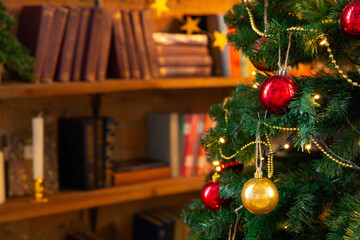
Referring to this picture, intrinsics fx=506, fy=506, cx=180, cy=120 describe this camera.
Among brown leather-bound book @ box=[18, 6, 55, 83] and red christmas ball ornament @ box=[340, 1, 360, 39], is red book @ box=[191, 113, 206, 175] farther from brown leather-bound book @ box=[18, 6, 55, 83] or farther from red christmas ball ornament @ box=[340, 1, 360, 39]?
red christmas ball ornament @ box=[340, 1, 360, 39]

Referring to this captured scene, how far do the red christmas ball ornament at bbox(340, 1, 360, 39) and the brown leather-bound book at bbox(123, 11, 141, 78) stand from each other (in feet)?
3.46

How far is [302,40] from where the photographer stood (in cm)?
79

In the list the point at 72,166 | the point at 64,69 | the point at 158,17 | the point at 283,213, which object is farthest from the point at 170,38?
the point at 283,213

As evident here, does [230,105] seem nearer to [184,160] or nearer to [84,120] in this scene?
[84,120]

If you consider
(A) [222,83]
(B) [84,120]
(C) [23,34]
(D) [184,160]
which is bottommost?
(D) [184,160]

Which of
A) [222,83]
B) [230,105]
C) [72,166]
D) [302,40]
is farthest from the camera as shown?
[222,83]

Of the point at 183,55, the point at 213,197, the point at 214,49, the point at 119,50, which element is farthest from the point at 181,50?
the point at 213,197

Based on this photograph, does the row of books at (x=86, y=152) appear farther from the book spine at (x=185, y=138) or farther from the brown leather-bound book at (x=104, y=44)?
the book spine at (x=185, y=138)

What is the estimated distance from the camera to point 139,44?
1.71 meters

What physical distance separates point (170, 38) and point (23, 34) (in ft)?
1.65

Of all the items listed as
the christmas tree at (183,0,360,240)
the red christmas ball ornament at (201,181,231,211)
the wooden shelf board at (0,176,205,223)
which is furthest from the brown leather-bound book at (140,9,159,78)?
the red christmas ball ornament at (201,181,231,211)

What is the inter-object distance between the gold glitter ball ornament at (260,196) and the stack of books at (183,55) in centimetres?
104

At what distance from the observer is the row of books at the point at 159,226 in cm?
184

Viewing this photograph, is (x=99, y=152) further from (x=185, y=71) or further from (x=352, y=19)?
(x=352, y=19)
